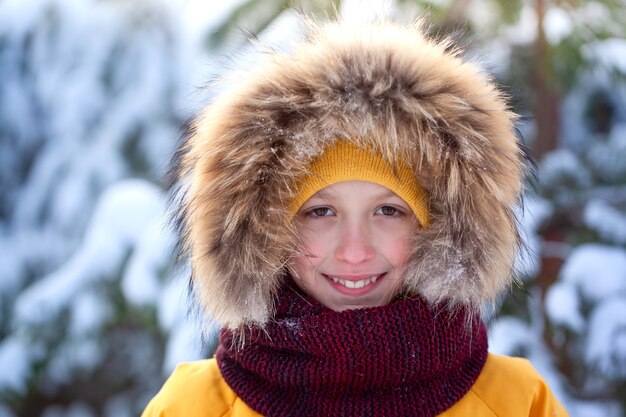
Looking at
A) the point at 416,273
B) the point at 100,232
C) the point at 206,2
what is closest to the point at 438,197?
the point at 416,273

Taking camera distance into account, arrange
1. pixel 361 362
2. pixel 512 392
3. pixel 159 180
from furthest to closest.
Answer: pixel 159 180, pixel 512 392, pixel 361 362

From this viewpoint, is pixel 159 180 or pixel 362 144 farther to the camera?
pixel 159 180

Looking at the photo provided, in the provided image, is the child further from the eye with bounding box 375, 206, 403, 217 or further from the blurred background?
the blurred background

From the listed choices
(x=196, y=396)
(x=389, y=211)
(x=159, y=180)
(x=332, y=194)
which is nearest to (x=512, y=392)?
(x=389, y=211)

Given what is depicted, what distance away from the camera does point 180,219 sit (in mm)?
1609

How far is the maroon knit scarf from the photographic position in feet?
4.52

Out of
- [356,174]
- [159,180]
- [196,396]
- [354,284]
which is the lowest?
[196,396]

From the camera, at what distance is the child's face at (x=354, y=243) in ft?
4.59

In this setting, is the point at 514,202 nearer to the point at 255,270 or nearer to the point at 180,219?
the point at 255,270

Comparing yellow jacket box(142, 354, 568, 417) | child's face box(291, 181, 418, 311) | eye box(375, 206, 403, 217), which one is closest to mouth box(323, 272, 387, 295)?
child's face box(291, 181, 418, 311)

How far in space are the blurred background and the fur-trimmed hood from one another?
0.67 feet

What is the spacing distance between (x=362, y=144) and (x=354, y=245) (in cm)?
20

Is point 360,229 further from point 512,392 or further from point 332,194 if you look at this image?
point 512,392

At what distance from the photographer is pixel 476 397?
4.82ft
